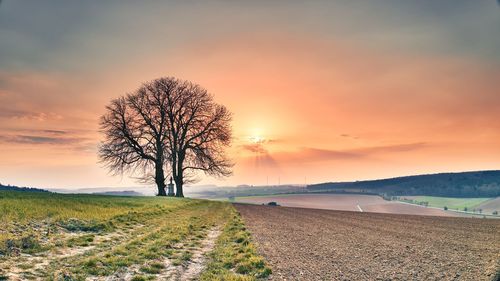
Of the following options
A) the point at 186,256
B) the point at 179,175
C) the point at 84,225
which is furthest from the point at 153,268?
the point at 179,175

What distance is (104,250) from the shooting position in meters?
12.5

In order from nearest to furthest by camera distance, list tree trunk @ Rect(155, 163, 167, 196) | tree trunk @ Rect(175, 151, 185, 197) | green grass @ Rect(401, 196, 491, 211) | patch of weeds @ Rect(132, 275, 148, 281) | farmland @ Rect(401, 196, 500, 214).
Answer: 1. patch of weeds @ Rect(132, 275, 148, 281)
2. tree trunk @ Rect(155, 163, 167, 196)
3. tree trunk @ Rect(175, 151, 185, 197)
4. farmland @ Rect(401, 196, 500, 214)
5. green grass @ Rect(401, 196, 491, 211)

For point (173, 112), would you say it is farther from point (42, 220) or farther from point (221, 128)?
point (42, 220)

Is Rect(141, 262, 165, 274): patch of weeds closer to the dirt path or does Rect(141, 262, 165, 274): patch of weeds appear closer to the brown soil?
the dirt path

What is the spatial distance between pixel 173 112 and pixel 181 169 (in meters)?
8.61

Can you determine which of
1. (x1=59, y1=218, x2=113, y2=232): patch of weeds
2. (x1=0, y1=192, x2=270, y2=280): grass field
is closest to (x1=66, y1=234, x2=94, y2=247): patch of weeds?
(x1=0, y1=192, x2=270, y2=280): grass field

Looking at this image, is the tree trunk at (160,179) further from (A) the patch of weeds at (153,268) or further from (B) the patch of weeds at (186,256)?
(A) the patch of weeds at (153,268)

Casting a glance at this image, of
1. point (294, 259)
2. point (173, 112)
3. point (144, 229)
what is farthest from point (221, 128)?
point (294, 259)

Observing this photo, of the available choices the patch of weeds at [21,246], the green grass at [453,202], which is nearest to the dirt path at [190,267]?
the patch of weeds at [21,246]

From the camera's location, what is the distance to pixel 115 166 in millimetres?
47875

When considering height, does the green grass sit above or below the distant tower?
below

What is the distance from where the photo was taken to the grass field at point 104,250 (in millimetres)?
9695

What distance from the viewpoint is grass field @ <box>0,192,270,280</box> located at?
382 inches

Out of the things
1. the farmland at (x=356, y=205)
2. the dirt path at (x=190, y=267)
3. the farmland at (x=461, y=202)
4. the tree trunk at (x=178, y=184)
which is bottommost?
the farmland at (x=461, y=202)
